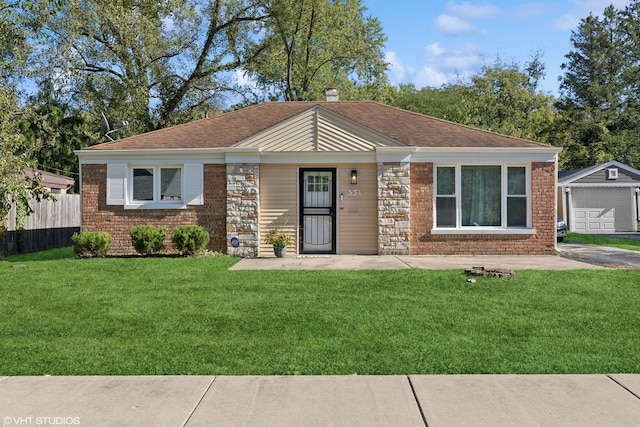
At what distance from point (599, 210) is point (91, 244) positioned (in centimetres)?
2249

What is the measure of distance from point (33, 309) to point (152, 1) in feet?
62.9

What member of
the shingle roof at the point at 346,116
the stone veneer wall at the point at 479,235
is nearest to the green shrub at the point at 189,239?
the shingle roof at the point at 346,116

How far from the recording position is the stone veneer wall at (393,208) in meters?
12.9

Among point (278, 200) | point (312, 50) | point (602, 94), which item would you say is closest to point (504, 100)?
point (312, 50)

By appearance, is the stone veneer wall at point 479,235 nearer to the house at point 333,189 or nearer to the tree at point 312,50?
the house at point 333,189

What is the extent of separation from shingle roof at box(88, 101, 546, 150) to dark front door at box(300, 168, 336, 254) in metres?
1.79

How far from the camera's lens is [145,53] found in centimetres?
2223

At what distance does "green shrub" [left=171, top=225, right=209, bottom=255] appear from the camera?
12258mm

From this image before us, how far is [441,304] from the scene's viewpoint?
278 inches

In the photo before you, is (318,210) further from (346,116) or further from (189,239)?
(189,239)

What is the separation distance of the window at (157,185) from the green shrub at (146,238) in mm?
1095
